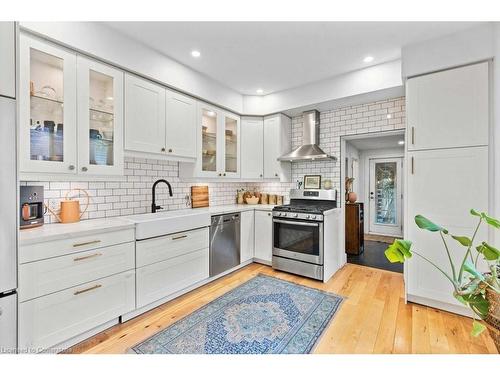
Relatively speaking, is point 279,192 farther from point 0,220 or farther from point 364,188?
point 0,220

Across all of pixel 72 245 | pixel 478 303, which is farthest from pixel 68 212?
pixel 478 303

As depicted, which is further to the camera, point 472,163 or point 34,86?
point 472,163

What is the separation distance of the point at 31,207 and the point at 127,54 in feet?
5.29

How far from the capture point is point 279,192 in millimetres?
4148

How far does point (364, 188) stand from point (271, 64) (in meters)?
4.28

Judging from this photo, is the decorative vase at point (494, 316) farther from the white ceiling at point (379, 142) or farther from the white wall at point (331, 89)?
the white ceiling at point (379, 142)

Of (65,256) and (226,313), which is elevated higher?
(65,256)

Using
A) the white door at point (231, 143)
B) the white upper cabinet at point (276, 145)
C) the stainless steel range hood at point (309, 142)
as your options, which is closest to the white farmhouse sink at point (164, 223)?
the white door at point (231, 143)

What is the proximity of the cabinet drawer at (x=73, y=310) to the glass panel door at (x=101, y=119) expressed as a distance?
3.54 feet

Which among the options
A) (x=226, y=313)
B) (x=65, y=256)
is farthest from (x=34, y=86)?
(x=226, y=313)

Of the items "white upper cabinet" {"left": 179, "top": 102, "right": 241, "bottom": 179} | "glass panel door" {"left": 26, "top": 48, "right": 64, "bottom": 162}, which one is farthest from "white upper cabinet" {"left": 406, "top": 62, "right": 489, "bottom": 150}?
"glass panel door" {"left": 26, "top": 48, "right": 64, "bottom": 162}

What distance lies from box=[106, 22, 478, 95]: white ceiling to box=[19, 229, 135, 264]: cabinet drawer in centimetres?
189

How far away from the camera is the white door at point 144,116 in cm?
237
